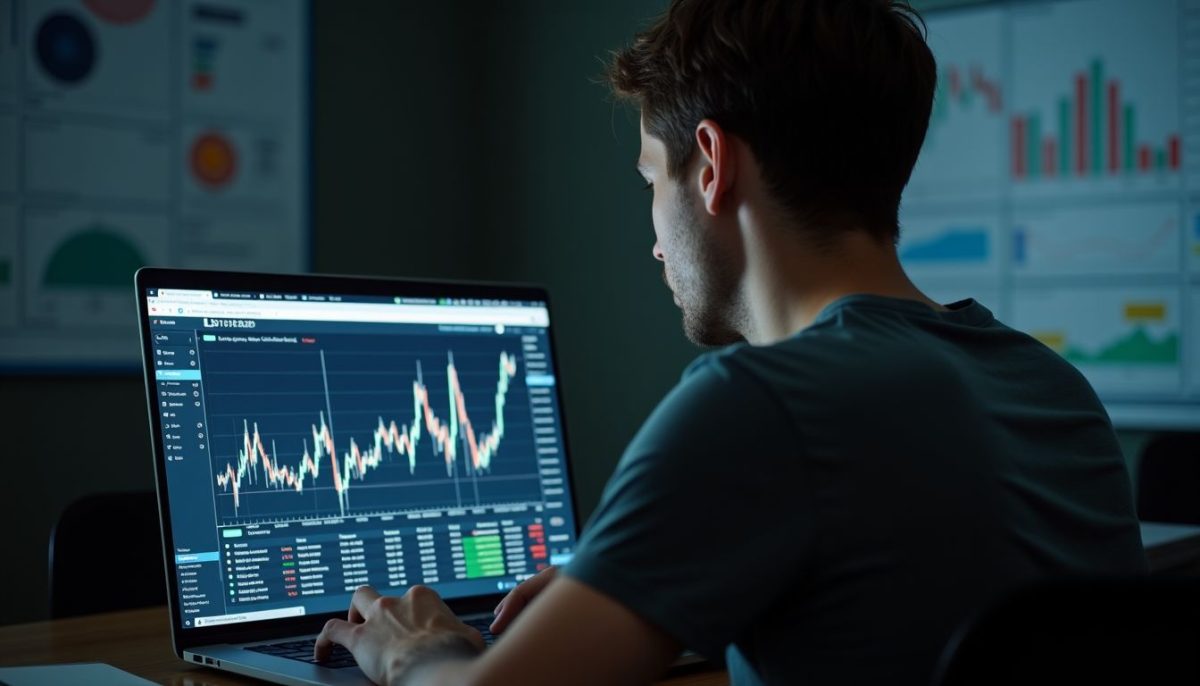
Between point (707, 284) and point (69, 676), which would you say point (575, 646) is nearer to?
point (707, 284)

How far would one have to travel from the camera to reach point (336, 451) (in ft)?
4.49

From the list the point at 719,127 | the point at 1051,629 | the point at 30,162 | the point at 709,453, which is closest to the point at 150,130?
the point at 30,162

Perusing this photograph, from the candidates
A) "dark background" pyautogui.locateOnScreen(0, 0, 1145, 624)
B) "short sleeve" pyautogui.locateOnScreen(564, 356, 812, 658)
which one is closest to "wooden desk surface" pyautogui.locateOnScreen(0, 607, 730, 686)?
"short sleeve" pyautogui.locateOnScreen(564, 356, 812, 658)

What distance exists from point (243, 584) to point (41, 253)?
2058mm

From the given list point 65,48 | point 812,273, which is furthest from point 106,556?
point 65,48

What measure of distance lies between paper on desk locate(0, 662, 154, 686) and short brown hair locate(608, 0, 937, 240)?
0.67m

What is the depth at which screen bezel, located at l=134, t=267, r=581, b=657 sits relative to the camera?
4.02 ft

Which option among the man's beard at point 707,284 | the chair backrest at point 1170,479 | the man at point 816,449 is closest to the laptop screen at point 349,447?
the man at point 816,449

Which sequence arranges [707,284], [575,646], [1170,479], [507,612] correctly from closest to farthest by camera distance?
[575,646]
[707,284]
[507,612]
[1170,479]

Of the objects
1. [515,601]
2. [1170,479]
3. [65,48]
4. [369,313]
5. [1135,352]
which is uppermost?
[65,48]

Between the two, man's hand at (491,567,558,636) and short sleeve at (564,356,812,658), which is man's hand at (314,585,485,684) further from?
short sleeve at (564,356,812,658)

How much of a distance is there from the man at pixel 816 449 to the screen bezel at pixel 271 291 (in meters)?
0.20

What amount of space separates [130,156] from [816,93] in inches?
101

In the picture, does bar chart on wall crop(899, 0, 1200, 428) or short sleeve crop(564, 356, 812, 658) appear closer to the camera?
short sleeve crop(564, 356, 812, 658)
